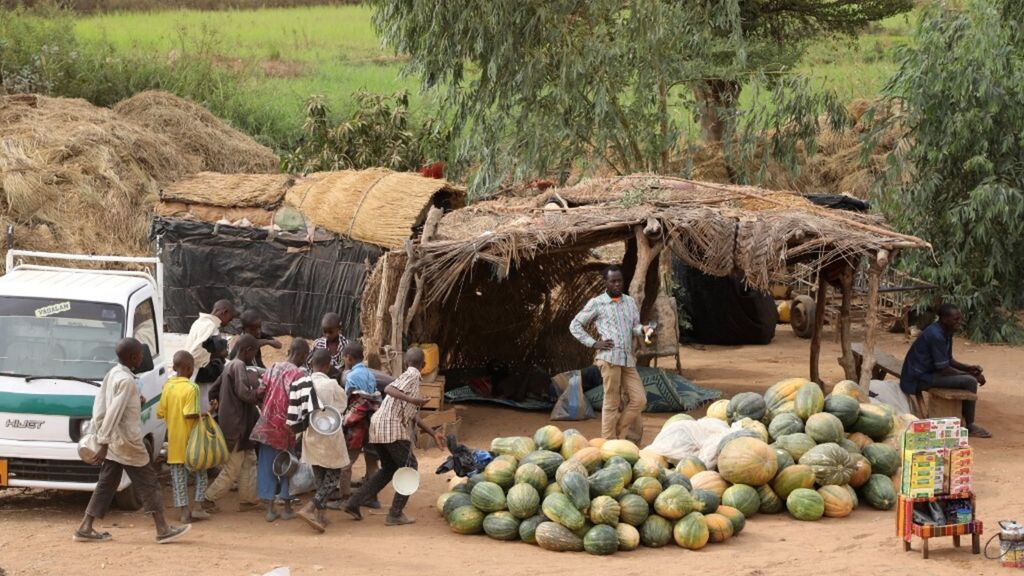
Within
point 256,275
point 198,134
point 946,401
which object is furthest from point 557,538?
point 198,134

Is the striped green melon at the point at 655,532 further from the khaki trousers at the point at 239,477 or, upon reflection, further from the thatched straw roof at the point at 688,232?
the thatched straw roof at the point at 688,232

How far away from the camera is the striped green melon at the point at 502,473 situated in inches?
392

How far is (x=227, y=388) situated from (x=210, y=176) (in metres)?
11.1

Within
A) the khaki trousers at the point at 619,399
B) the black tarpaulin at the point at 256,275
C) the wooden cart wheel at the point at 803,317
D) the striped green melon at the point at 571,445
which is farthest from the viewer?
the wooden cart wheel at the point at 803,317

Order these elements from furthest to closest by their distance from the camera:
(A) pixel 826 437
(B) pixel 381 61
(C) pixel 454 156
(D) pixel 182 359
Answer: (B) pixel 381 61
(C) pixel 454 156
(A) pixel 826 437
(D) pixel 182 359

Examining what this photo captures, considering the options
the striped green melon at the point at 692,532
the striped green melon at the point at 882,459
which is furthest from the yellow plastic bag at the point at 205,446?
the striped green melon at the point at 882,459

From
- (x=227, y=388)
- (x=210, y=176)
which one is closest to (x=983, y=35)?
(x=210, y=176)

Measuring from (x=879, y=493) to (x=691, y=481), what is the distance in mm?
1642

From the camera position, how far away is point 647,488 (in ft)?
31.9

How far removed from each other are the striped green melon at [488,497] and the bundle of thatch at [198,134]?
50.4 ft

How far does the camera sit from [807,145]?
20.3 metres

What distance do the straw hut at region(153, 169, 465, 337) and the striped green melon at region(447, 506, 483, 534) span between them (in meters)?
8.54

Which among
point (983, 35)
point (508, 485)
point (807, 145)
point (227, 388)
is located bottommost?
point (508, 485)

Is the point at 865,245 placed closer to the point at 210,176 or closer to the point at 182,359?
the point at 182,359
